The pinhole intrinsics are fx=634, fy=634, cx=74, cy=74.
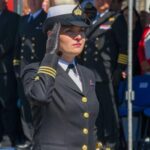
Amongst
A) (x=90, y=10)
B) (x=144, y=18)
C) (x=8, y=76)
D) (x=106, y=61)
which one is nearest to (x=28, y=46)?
(x=8, y=76)

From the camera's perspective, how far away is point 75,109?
332cm

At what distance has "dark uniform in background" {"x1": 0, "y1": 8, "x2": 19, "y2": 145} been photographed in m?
7.27

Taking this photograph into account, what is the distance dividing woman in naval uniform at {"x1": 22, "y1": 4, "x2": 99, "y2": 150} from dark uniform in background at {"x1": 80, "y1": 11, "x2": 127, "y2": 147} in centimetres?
289

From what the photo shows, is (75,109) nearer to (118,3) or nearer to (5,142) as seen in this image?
(118,3)

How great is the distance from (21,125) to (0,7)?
4.62 feet

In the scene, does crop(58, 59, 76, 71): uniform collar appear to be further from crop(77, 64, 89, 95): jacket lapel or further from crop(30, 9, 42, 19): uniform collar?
crop(30, 9, 42, 19): uniform collar

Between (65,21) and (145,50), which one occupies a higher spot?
(65,21)

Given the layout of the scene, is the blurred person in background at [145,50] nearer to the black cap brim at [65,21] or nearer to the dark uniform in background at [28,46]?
the dark uniform in background at [28,46]

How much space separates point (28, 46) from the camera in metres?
6.81

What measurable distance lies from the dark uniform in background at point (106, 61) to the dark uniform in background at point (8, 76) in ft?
3.94

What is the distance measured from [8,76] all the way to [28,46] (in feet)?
2.16

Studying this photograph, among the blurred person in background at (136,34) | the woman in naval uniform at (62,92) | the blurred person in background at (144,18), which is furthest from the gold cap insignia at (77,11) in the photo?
the blurred person in background at (144,18)

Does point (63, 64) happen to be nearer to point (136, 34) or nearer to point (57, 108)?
point (57, 108)

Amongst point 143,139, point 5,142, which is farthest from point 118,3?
point 5,142
